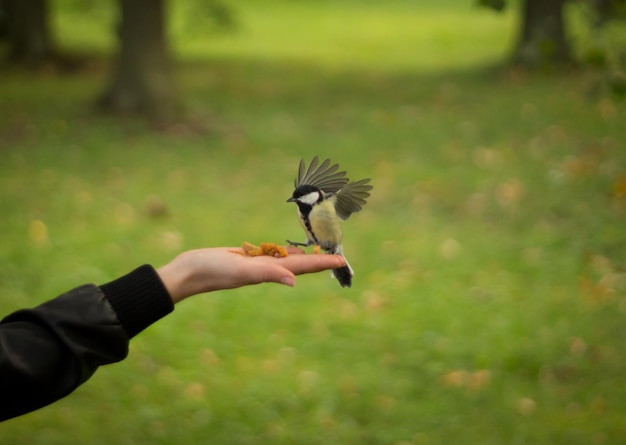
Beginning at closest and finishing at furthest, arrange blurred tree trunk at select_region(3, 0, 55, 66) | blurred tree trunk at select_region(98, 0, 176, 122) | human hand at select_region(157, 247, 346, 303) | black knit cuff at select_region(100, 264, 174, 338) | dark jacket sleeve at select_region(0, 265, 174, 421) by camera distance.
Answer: dark jacket sleeve at select_region(0, 265, 174, 421), black knit cuff at select_region(100, 264, 174, 338), human hand at select_region(157, 247, 346, 303), blurred tree trunk at select_region(98, 0, 176, 122), blurred tree trunk at select_region(3, 0, 55, 66)

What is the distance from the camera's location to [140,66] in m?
11.6

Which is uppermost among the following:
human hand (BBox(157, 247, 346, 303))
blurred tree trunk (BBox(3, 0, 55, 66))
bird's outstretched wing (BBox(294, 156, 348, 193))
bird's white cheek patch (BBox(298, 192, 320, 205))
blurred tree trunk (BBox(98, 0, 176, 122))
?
blurred tree trunk (BBox(3, 0, 55, 66))

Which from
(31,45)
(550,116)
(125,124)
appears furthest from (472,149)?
(31,45)

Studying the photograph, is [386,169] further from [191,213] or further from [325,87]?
[325,87]

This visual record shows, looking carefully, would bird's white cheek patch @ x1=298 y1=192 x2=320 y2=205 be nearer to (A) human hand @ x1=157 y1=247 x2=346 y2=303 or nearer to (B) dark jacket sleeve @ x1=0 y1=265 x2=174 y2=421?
(A) human hand @ x1=157 y1=247 x2=346 y2=303

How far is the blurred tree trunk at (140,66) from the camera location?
38.1 ft

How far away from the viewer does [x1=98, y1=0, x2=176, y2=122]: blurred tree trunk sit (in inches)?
457

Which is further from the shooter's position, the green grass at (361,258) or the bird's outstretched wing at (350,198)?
the green grass at (361,258)

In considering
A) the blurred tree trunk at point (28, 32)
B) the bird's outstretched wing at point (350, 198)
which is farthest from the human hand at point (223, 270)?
the blurred tree trunk at point (28, 32)

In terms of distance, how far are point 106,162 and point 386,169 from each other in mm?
3032

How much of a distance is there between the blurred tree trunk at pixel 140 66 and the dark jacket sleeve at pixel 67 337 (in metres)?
9.74

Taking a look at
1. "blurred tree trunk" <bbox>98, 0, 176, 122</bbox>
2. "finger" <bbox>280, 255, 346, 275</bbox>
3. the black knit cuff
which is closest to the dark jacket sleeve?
the black knit cuff

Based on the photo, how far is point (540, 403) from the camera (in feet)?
15.6

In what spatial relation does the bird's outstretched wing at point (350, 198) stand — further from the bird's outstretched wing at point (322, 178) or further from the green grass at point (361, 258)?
the green grass at point (361, 258)
